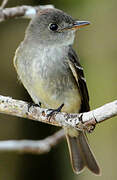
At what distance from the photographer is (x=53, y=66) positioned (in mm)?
4055

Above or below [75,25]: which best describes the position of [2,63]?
above

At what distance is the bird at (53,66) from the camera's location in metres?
4.06

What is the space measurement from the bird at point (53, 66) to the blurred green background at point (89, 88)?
100 cm

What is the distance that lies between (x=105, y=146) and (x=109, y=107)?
2944mm

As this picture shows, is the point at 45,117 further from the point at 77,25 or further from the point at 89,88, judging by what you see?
the point at 89,88

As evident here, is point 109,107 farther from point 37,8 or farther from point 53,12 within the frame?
point 37,8

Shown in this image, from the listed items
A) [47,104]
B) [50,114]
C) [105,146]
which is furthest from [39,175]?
[50,114]

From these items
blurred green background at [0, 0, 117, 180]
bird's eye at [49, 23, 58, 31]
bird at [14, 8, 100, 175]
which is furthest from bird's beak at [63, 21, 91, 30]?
blurred green background at [0, 0, 117, 180]

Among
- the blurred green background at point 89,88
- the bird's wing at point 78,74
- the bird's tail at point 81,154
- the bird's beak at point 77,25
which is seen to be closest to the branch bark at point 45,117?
the bird's tail at point 81,154

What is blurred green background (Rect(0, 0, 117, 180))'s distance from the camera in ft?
17.7

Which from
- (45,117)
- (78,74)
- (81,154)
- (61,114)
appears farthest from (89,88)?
(61,114)

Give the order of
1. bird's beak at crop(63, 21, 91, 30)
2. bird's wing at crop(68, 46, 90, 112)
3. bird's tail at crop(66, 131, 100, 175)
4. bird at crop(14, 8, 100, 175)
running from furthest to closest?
1. bird's tail at crop(66, 131, 100, 175)
2. bird's beak at crop(63, 21, 91, 30)
3. bird's wing at crop(68, 46, 90, 112)
4. bird at crop(14, 8, 100, 175)

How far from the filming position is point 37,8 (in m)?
4.57

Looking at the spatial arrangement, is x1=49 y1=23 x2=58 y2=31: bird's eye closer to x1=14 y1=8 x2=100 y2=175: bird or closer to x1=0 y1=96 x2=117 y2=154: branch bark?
x1=14 y1=8 x2=100 y2=175: bird
